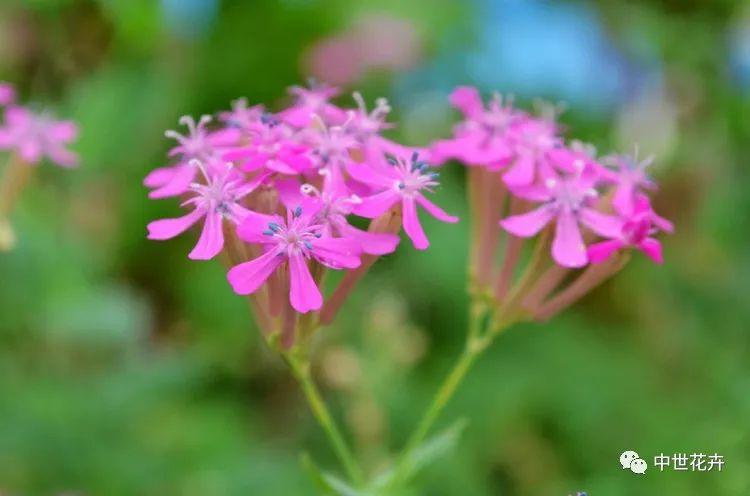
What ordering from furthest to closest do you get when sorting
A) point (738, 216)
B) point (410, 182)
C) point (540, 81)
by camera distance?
point (540, 81) < point (738, 216) < point (410, 182)

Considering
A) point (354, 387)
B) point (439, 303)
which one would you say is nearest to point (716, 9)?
point (439, 303)

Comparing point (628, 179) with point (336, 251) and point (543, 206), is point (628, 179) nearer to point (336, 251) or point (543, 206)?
point (543, 206)

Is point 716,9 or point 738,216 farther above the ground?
point 716,9

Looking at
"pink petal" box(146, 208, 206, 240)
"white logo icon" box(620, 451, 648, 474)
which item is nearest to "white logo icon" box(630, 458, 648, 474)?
"white logo icon" box(620, 451, 648, 474)

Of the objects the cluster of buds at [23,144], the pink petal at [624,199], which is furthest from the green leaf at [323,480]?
the cluster of buds at [23,144]

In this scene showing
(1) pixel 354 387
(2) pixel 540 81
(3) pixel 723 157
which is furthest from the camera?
(2) pixel 540 81

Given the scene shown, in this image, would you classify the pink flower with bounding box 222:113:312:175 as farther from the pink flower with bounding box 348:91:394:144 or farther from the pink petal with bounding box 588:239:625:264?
the pink petal with bounding box 588:239:625:264

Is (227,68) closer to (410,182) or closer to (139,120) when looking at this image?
(139,120)
